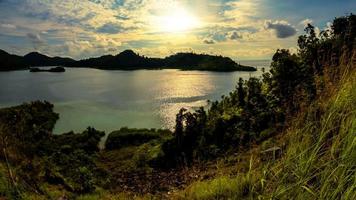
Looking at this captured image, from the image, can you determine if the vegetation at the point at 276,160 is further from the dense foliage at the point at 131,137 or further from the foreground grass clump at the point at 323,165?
the dense foliage at the point at 131,137

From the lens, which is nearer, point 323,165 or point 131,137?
point 323,165

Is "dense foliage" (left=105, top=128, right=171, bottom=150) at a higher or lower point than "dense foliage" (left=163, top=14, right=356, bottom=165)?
lower

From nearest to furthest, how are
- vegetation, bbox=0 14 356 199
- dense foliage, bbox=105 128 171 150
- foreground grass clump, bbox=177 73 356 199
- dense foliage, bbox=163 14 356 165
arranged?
foreground grass clump, bbox=177 73 356 199, vegetation, bbox=0 14 356 199, dense foliage, bbox=163 14 356 165, dense foliage, bbox=105 128 171 150

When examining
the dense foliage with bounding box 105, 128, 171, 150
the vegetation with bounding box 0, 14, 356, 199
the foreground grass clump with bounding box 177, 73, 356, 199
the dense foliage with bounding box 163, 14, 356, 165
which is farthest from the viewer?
the dense foliage with bounding box 105, 128, 171, 150

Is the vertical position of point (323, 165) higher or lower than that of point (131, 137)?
higher

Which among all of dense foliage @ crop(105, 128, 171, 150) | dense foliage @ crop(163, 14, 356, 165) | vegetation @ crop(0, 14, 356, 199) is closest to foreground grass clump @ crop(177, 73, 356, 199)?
vegetation @ crop(0, 14, 356, 199)

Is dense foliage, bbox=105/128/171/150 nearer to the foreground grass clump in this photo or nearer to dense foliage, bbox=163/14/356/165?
dense foliage, bbox=163/14/356/165

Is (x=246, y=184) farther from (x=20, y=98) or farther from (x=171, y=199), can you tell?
(x=20, y=98)

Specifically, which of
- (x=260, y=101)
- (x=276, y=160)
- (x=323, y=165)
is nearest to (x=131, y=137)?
(x=260, y=101)

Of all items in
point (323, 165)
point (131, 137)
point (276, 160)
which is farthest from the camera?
point (131, 137)

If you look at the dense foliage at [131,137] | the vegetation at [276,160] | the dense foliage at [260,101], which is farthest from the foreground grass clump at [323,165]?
the dense foliage at [131,137]

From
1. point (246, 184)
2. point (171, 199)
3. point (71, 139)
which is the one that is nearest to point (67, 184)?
point (171, 199)

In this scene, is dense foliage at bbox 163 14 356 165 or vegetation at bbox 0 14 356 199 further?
dense foliage at bbox 163 14 356 165

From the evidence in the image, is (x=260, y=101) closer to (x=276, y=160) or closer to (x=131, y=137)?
(x=276, y=160)
